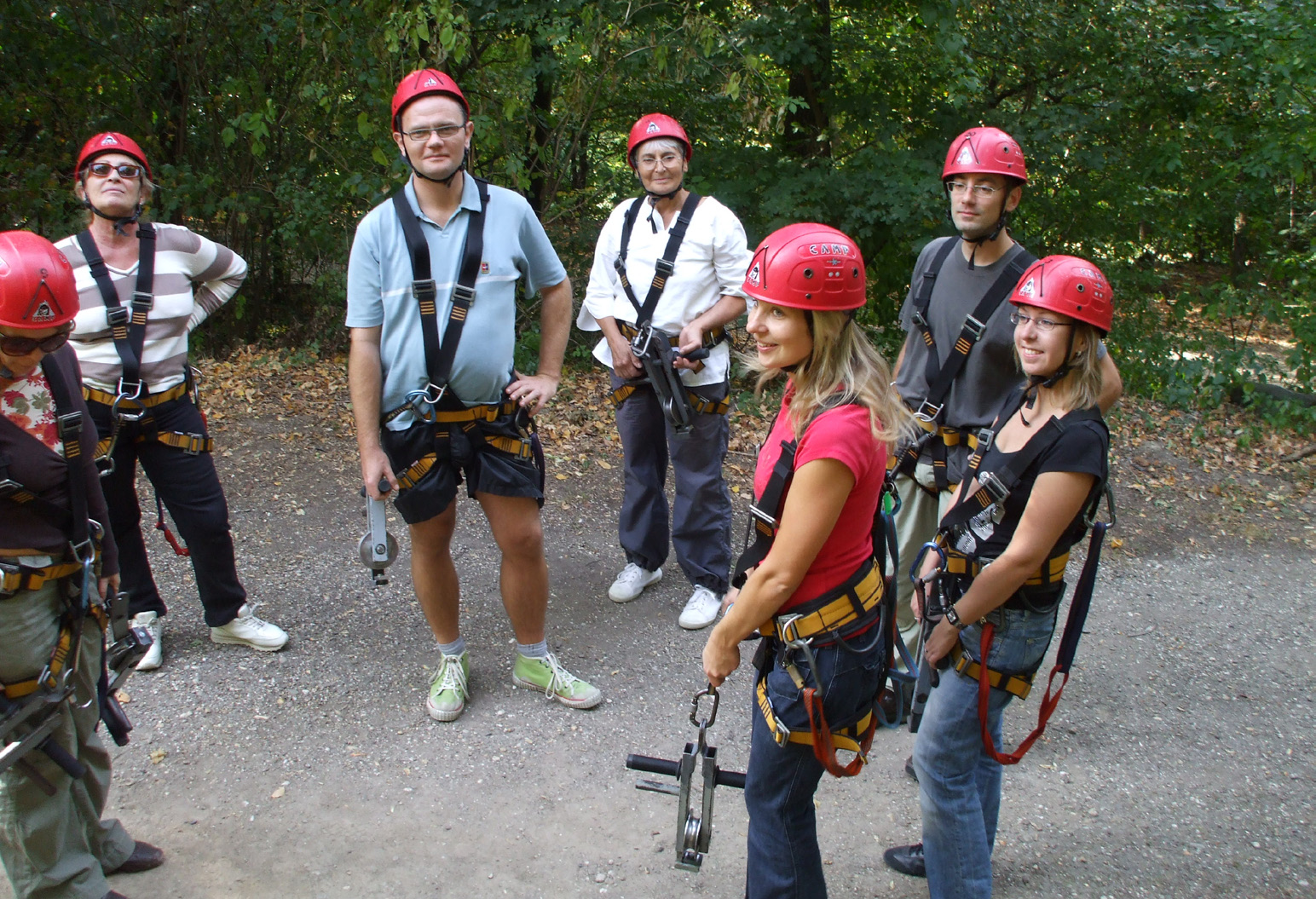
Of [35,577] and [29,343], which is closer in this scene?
[29,343]

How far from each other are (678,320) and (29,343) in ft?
8.77

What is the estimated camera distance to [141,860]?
9.95ft

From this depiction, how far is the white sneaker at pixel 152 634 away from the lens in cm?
410

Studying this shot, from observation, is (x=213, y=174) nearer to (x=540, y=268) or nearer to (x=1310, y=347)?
(x=540, y=268)

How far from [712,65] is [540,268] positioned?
171 inches

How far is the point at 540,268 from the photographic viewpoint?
12.5ft

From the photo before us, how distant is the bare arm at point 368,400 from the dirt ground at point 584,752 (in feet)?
3.57

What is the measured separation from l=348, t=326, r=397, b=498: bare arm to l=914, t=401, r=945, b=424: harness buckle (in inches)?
77.1

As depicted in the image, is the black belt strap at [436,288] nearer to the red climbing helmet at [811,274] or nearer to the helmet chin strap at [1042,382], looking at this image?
the red climbing helmet at [811,274]

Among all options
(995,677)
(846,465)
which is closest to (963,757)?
(995,677)

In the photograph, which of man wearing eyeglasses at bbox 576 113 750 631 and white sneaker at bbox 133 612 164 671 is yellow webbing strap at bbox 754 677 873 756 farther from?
white sneaker at bbox 133 612 164 671

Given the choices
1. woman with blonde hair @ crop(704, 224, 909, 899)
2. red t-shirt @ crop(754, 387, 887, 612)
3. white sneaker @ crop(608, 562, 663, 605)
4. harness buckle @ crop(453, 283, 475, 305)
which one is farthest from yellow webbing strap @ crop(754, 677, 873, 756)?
white sneaker @ crop(608, 562, 663, 605)

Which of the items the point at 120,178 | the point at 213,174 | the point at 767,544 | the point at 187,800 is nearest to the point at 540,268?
the point at 120,178

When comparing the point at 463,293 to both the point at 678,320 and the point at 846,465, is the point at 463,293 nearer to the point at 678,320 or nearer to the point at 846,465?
the point at 678,320
